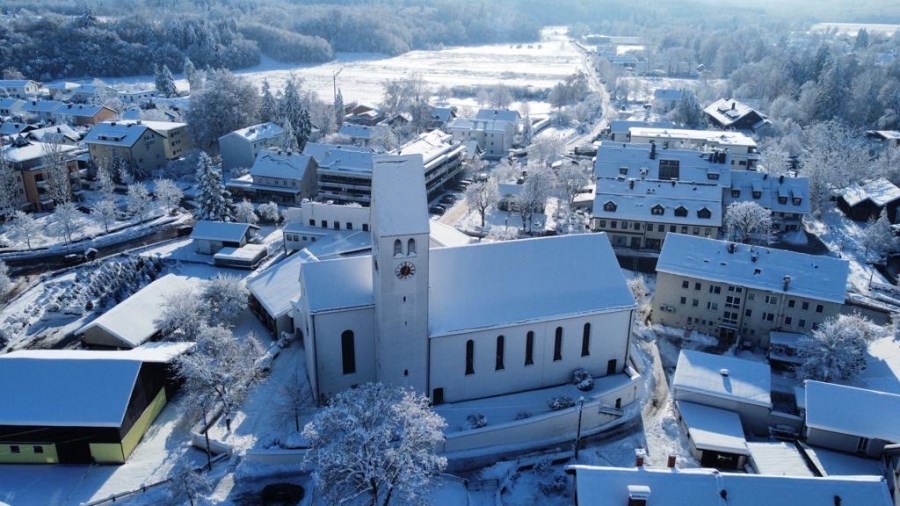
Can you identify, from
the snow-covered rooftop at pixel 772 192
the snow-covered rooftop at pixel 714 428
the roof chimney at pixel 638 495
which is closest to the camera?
the roof chimney at pixel 638 495

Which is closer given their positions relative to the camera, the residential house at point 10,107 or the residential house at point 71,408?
the residential house at point 71,408

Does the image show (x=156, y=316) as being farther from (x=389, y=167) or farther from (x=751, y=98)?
(x=751, y=98)

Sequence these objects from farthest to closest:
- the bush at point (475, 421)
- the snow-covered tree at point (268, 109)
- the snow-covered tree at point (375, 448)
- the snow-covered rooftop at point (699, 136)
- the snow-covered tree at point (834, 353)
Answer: the snow-covered tree at point (268, 109)
the snow-covered rooftop at point (699, 136)
the snow-covered tree at point (834, 353)
the bush at point (475, 421)
the snow-covered tree at point (375, 448)

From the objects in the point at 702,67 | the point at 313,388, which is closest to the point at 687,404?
the point at 313,388

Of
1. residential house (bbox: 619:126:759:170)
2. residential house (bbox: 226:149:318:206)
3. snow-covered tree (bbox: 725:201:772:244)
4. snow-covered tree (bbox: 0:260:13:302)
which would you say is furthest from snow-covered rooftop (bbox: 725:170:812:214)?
snow-covered tree (bbox: 0:260:13:302)

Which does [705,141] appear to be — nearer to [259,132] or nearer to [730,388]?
A: [730,388]

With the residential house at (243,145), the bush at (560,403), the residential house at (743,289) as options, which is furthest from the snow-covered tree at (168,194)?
the bush at (560,403)

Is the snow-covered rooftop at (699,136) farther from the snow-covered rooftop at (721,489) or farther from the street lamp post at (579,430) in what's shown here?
the snow-covered rooftop at (721,489)
